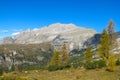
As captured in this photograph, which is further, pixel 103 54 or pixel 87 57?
pixel 87 57

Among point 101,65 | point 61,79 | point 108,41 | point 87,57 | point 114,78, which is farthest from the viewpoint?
point 87,57

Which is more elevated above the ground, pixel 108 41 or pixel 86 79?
pixel 108 41

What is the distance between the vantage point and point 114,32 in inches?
4311

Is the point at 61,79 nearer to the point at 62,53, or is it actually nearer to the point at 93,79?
the point at 93,79

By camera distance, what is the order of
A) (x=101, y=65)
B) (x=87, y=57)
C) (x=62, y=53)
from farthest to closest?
(x=62, y=53), (x=87, y=57), (x=101, y=65)

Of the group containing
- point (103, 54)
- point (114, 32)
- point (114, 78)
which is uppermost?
point (114, 32)

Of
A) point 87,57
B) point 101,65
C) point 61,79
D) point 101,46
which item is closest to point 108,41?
point 101,46

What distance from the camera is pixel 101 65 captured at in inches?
3324

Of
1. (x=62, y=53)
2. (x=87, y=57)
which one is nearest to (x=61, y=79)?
(x=87, y=57)

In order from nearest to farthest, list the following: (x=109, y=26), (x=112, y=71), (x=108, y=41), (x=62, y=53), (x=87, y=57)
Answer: (x=112, y=71)
(x=108, y=41)
(x=109, y=26)
(x=87, y=57)
(x=62, y=53)

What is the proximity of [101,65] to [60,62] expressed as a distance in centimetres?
6276

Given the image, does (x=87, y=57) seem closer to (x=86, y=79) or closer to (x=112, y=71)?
(x=112, y=71)

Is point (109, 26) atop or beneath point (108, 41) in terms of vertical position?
atop

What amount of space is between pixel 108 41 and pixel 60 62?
166 ft
